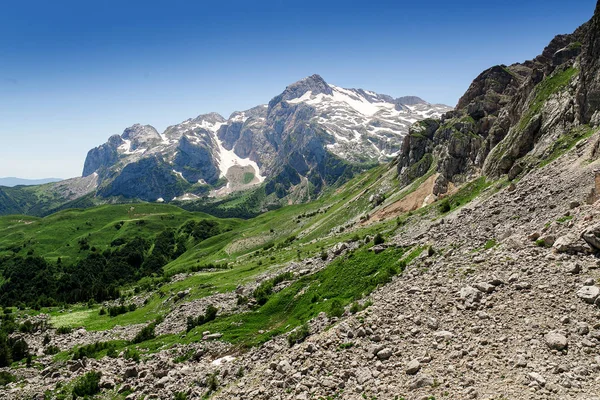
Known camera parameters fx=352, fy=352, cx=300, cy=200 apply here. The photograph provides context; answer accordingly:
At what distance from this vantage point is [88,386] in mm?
36031

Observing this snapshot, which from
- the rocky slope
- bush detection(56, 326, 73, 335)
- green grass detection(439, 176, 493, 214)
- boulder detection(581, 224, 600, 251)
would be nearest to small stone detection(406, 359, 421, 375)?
the rocky slope

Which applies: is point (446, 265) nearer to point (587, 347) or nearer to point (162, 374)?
point (587, 347)

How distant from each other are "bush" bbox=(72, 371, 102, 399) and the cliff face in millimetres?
66282

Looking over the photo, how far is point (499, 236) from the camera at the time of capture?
33.6 metres

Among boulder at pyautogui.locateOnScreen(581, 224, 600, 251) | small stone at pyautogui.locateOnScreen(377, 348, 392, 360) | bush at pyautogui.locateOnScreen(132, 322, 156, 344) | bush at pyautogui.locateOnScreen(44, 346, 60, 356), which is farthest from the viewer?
bush at pyautogui.locateOnScreen(44, 346, 60, 356)

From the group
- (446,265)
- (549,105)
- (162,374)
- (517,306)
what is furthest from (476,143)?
(162,374)

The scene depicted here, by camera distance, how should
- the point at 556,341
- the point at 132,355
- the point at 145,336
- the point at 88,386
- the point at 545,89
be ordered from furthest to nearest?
the point at 545,89, the point at 145,336, the point at 132,355, the point at 88,386, the point at 556,341

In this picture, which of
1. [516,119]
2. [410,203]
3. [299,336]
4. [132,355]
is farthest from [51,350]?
[516,119]

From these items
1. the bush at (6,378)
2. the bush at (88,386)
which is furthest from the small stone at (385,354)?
the bush at (6,378)

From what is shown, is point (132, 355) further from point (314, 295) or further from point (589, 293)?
point (589, 293)

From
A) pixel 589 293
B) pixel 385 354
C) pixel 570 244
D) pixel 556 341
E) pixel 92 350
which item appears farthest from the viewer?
pixel 92 350

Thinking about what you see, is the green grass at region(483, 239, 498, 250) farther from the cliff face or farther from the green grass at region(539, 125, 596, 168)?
the cliff face

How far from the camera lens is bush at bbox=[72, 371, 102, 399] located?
35.6 metres

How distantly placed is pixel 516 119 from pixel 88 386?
98.3 metres
